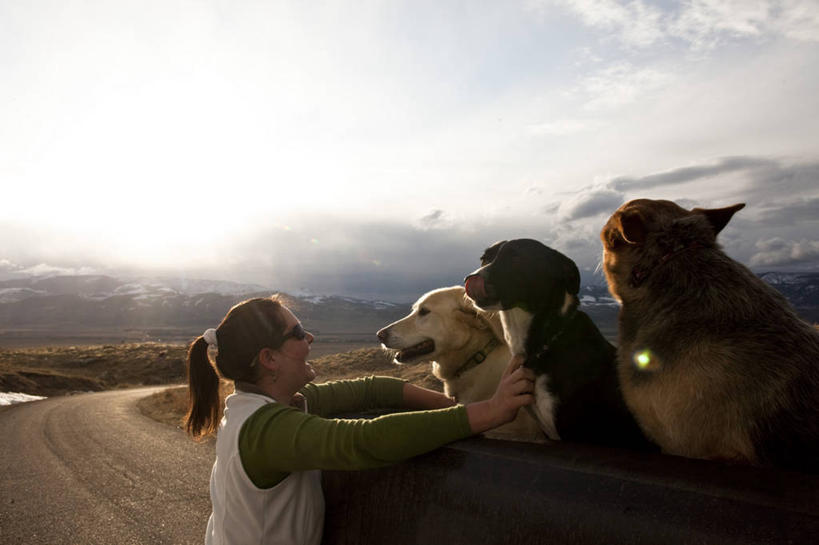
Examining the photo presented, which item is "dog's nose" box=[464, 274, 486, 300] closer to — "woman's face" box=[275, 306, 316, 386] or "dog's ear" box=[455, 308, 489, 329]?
"woman's face" box=[275, 306, 316, 386]

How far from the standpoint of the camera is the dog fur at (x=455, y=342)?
15.6 ft

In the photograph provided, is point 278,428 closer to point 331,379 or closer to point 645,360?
point 645,360

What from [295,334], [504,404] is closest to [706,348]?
[504,404]

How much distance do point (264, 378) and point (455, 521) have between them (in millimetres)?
1592

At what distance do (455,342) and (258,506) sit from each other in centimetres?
281

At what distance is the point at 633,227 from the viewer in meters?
2.59

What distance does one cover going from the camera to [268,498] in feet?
8.98

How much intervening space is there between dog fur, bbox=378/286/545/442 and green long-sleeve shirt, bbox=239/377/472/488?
226 centimetres

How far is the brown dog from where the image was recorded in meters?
1.89

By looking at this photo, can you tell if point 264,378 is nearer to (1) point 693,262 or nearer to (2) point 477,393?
(2) point 477,393

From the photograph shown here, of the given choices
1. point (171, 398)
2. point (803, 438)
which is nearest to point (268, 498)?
point (803, 438)

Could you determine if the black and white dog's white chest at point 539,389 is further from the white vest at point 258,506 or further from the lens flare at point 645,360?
the white vest at point 258,506

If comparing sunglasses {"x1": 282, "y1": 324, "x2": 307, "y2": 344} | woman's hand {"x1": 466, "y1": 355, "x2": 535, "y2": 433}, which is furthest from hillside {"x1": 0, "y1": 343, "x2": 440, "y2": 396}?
woman's hand {"x1": 466, "y1": 355, "x2": 535, "y2": 433}

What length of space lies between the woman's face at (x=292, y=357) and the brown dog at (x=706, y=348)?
6.18 ft
